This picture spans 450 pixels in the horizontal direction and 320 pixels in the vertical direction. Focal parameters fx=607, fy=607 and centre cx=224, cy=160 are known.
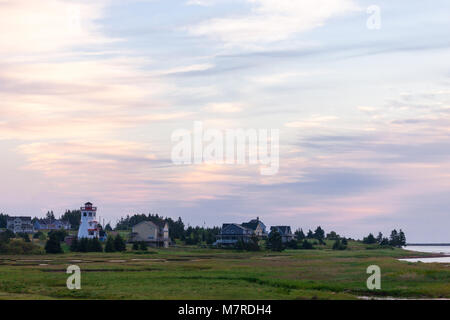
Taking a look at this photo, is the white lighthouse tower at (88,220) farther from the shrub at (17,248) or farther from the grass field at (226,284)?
the grass field at (226,284)

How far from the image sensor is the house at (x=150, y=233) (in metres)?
166

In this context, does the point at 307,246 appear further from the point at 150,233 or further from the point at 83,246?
the point at 83,246

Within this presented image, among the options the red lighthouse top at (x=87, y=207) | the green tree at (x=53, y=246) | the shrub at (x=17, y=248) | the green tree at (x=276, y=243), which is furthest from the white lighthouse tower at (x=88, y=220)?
the green tree at (x=276, y=243)

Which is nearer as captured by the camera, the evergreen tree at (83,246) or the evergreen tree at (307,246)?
the evergreen tree at (83,246)

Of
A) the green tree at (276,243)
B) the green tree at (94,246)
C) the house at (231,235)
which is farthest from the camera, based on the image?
the house at (231,235)

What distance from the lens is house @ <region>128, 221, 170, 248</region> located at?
166 meters

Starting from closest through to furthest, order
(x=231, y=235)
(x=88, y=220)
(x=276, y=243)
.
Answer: (x=276, y=243) → (x=88, y=220) → (x=231, y=235)

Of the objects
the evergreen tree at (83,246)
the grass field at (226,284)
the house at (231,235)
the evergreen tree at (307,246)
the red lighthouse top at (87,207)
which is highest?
the red lighthouse top at (87,207)

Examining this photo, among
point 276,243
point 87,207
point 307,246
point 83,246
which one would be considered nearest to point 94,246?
point 83,246

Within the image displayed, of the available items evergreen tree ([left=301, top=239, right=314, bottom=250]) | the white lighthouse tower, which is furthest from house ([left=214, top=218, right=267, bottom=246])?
the white lighthouse tower

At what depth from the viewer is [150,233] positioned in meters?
167
